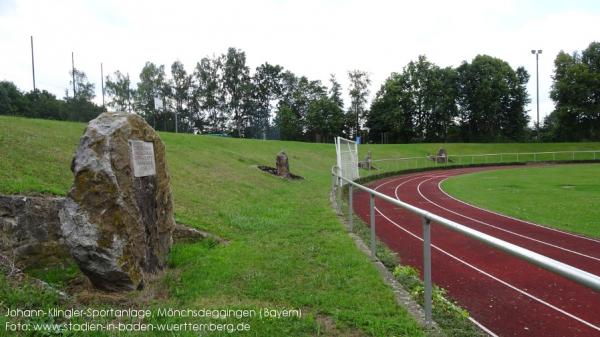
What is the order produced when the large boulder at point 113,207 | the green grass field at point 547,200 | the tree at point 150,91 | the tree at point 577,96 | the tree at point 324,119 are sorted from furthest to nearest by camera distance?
the tree at point 150,91
the tree at point 324,119
the tree at point 577,96
the green grass field at point 547,200
the large boulder at point 113,207

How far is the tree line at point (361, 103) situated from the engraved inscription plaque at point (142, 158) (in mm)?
61584

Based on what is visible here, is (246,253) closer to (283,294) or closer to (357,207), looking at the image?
(283,294)

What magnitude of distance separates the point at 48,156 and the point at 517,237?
10.9 m

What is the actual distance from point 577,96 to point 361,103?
109 feet

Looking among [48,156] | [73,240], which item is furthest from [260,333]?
[48,156]

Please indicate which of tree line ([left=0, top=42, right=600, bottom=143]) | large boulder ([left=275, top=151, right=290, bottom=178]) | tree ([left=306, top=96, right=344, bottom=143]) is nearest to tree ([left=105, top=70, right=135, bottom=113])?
tree line ([left=0, top=42, right=600, bottom=143])

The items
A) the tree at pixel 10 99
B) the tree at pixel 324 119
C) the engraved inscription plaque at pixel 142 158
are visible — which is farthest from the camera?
the tree at pixel 324 119

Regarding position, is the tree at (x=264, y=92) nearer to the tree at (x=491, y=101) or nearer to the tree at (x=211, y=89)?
the tree at (x=211, y=89)

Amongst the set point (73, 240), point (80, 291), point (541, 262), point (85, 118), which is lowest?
point (80, 291)

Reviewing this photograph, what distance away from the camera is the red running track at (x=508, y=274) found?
445cm

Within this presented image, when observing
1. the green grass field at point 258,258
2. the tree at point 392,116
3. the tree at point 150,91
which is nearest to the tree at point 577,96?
the tree at point 392,116

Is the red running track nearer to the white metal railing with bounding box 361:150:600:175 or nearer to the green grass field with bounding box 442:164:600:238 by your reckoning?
the green grass field with bounding box 442:164:600:238

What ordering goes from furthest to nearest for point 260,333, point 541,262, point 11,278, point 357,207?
point 357,207 → point 11,278 → point 260,333 → point 541,262

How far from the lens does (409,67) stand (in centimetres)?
7362
